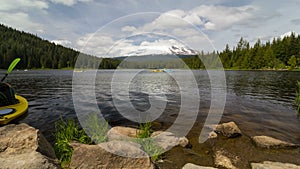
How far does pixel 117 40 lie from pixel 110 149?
432cm

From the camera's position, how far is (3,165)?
13.0ft

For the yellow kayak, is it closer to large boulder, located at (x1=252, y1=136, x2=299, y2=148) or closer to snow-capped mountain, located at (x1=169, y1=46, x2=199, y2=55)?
snow-capped mountain, located at (x1=169, y1=46, x2=199, y2=55)

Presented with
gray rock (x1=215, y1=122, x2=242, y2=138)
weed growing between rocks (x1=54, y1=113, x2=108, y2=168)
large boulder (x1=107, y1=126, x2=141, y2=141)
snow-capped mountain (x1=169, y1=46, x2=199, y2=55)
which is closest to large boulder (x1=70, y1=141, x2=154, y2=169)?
weed growing between rocks (x1=54, y1=113, x2=108, y2=168)

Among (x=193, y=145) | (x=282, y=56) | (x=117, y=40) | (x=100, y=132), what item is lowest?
(x=193, y=145)

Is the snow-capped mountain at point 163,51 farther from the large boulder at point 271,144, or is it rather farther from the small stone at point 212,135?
the large boulder at point 271,144

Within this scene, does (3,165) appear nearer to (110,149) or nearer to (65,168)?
(65,168)

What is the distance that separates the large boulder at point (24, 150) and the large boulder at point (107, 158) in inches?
24.7

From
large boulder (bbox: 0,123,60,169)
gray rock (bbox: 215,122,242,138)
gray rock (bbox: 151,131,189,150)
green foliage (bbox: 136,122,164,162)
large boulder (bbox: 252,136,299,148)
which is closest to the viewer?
large boulder (bbox: 0,123,60,169)

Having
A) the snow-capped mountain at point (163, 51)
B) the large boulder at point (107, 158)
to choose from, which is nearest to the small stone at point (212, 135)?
the snow-capped mountain at point (163, 51)

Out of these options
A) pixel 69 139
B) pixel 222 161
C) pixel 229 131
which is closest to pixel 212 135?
pixel 229 131

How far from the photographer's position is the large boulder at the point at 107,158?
482cm

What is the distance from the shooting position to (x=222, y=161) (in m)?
6.29

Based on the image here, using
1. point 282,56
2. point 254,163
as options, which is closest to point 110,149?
point 254,163

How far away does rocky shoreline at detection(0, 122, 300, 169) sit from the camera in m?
4.81
